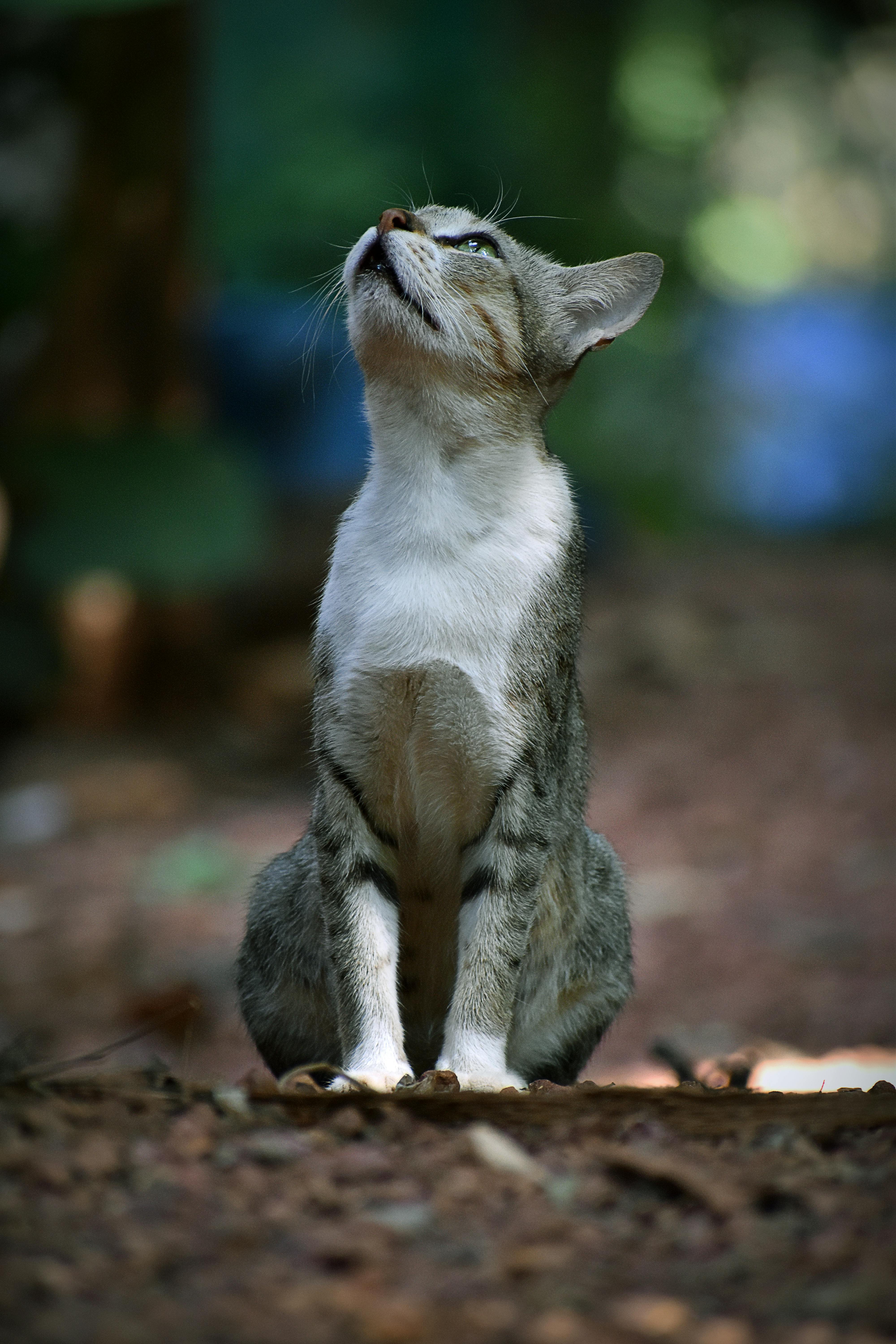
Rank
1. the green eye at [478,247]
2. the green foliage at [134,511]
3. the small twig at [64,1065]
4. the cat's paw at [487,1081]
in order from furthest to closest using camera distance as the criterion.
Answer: the green foliage at [134,511] < the green eye at [478,247] < the cat's paw at [487,1081] < the small twig at [64,1065]

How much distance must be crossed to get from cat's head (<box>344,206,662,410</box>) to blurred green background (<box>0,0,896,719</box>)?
0.81 feet

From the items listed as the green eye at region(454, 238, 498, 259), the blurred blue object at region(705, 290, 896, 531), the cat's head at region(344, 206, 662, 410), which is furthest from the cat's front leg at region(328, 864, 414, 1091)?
the blurred blue object at region(705, 290, 896, 531)

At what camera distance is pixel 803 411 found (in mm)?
19078

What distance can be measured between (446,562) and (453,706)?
0.46 metres

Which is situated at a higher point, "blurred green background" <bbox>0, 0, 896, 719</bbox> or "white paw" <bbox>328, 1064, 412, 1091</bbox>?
"blurred green background" <bbox>0, 0, 896, 719</bbox>

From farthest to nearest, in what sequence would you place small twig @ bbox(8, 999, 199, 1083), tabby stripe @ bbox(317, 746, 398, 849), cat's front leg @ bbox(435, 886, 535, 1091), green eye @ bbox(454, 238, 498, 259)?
green eye @ bbox(454, 238, 498, 259), tabby stripe @ bbox(317, 746, 398, 849), cat's front leg @ bbox(435, 886, 535, 1091), small twig @ bbox(8, 999, 199, 1083)

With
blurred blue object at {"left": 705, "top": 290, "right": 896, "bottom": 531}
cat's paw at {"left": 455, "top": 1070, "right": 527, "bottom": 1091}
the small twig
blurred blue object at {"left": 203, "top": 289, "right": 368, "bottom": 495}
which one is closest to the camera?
the small twig

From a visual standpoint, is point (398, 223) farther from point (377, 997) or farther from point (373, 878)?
point (377, 997)

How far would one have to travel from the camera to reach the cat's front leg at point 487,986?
12.7 ft

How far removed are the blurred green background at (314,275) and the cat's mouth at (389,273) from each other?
0.60 meters

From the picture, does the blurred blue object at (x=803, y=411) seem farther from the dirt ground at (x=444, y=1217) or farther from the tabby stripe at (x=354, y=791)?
the dirt ground at (x=444, y=1217)

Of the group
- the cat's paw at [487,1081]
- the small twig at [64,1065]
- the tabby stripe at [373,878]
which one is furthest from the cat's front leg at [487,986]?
the small twig at [64,1065]

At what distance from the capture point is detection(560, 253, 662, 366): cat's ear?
4570 millimetres

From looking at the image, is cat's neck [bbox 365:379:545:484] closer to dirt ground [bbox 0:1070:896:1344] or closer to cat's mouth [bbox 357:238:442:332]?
cat's mouth [bbox 357:238:442:332]
